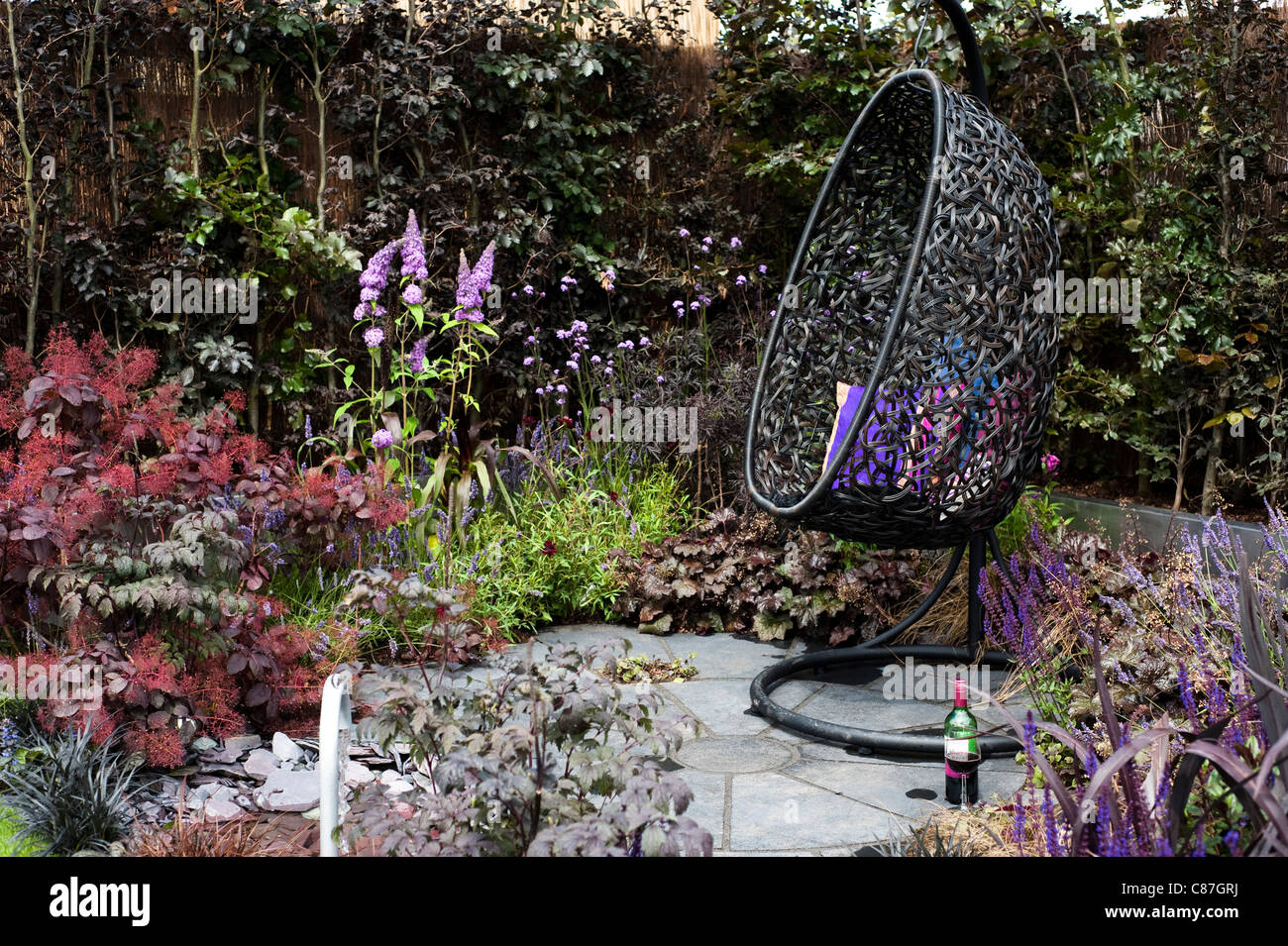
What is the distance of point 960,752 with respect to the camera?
95.0 inches

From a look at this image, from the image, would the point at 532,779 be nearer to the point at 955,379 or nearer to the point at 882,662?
the point at 955,379

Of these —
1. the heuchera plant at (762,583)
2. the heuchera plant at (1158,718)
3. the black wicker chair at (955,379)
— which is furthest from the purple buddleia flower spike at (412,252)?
the heuchera plant at (1158,718)

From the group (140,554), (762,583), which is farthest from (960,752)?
(140,554)

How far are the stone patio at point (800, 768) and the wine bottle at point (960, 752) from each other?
6cm

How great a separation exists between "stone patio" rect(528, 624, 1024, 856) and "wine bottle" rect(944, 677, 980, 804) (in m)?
0.06

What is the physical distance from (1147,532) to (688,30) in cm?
387

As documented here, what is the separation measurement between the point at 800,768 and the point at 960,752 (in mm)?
491

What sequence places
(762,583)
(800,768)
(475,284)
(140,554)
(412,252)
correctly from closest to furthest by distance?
1. (140,554)
2. (800,768)
3. (762,583)
4. (412,252)
5. (475,284)

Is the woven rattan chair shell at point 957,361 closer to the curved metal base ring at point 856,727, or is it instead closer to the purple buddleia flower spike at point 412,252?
the curved metal base ring at point 856,727

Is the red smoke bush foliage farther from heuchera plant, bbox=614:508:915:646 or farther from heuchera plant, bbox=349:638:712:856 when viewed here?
heuchera plant, bbox=614:508:915:646

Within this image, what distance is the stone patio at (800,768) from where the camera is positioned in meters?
2.34

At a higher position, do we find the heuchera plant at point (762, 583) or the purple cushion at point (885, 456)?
the purple cushion at point (885, 456)

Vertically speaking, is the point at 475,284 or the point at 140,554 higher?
the point at 475,284
